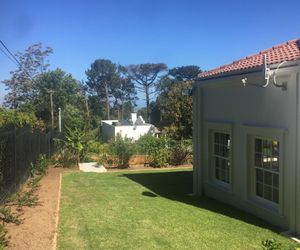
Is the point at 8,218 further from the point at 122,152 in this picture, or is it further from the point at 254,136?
the point at 122,152

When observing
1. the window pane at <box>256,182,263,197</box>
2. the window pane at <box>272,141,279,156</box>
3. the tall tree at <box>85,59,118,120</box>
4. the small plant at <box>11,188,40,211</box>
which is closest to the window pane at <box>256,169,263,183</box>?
the window pane at <box>256,182,263,197</box>

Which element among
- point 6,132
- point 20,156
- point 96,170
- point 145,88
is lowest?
point 96,170

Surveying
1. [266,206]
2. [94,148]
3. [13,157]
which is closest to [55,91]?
[94,148]

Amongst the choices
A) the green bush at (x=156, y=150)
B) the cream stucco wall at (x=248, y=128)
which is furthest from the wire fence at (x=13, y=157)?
the green bush at (x=156, y=150)

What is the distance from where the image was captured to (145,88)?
8994 cm

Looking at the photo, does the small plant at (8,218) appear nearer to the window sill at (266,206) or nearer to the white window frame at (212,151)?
the window sill at (266,206)

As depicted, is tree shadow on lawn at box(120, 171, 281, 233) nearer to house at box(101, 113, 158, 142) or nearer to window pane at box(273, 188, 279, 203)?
window pane at box(273, 188, 279, 203)

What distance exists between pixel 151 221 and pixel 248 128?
10.7 feet

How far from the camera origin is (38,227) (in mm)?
8508

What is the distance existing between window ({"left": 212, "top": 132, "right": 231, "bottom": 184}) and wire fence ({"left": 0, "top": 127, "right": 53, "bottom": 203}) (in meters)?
5.84

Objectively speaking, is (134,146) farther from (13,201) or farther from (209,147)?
(13,201)

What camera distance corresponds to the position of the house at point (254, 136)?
8.56 m

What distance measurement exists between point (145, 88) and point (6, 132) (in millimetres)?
79902

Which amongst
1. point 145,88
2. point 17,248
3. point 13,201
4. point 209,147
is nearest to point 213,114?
point 209,147
